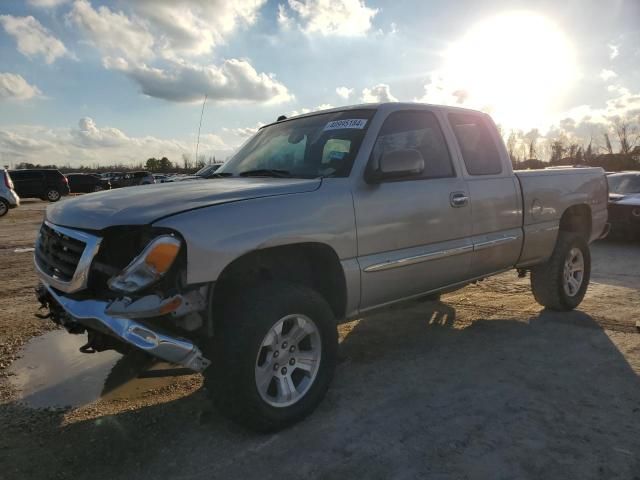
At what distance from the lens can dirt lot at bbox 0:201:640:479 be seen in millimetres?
2594

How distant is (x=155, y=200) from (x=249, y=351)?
3.22 ft

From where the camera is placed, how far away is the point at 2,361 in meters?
4.07

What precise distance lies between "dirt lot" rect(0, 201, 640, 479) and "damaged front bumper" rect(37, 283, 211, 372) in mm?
603

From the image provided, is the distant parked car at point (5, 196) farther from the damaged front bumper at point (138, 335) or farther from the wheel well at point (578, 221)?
the wheel well at point (578, 221)

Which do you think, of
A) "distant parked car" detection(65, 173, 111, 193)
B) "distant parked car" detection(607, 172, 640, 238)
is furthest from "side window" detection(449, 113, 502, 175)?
"distant parked car" detection(65, 173, 111, 193)

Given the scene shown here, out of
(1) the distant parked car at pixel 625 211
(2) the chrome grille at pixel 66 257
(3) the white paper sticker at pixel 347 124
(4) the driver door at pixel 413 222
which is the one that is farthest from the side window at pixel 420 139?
(1) the distant parked car at pixel 625 211

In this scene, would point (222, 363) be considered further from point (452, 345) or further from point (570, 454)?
point (452, 345)

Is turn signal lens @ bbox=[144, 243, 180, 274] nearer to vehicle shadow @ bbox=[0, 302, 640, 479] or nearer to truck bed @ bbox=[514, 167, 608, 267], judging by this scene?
vehicle shadow @ bbox=[0, 302, 640, 479]

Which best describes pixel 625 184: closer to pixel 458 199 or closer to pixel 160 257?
pixel 458 199

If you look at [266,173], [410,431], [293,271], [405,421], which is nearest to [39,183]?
[266,173]

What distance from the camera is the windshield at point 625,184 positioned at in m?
10.4

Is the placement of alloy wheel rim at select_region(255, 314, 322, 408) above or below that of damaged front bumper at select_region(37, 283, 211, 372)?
below

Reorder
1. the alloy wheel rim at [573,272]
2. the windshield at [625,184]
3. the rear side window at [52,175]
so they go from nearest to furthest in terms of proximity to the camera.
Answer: the alloy wheel rim at [573,272] < the windshield at [625,184] < the rear side window at [52,175]

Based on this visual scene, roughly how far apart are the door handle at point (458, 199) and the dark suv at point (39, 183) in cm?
2641
